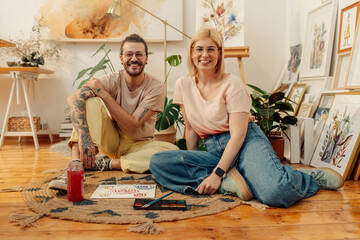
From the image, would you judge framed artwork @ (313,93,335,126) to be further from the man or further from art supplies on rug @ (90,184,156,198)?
art supplies on rug @ (90,184,156,198)

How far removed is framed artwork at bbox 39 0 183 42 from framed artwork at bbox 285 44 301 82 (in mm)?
1285

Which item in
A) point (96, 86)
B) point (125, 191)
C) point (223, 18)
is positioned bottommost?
point (125, 191)

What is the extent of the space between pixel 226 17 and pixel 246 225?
7.73 ft

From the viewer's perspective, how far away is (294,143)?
8.10ft

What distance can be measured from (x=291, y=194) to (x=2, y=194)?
4.86ft

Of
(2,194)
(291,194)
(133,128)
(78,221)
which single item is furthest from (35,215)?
(291,194)

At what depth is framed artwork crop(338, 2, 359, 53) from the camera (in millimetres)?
2218

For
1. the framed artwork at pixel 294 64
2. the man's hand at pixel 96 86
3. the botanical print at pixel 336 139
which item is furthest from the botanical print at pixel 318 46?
the man's hand at pixel 96 86

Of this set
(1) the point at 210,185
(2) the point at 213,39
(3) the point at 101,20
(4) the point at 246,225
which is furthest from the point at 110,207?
(3) the point at 101,20

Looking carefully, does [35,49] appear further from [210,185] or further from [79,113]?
[210,185]

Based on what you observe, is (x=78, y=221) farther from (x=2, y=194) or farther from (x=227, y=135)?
(x=227, y=135)

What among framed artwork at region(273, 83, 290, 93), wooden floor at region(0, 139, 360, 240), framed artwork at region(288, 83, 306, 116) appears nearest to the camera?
wooden floor at region(0, 139, 360, 240)

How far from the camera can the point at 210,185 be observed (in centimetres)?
154

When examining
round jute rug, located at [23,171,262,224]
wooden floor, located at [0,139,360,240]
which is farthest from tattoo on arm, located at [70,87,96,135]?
wooden floor, located at [0,139,360,240]
